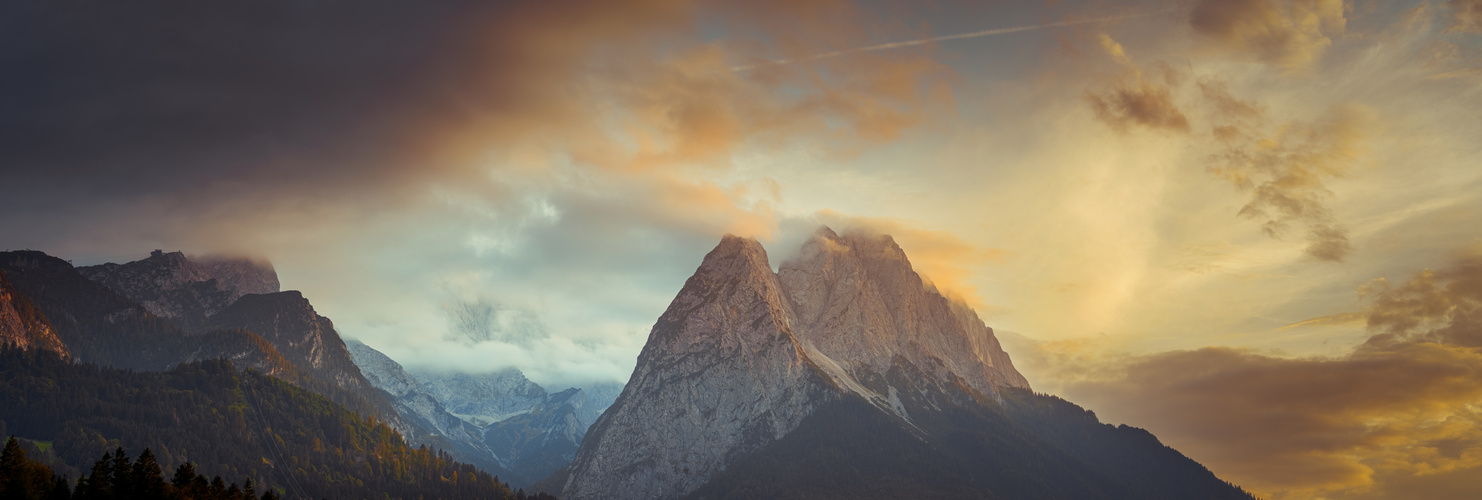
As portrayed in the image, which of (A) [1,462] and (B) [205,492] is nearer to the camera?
(A) [1,462]

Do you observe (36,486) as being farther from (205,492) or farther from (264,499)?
(264,499)

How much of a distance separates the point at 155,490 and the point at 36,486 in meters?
20.4

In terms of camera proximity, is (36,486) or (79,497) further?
(36,486)

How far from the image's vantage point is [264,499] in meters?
152

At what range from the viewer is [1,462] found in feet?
467

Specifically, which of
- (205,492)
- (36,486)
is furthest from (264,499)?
(36,486)

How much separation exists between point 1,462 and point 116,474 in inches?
639

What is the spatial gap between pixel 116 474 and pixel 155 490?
660 cm

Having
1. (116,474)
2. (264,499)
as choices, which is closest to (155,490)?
(116,474)

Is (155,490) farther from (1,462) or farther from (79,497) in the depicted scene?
(1,462)

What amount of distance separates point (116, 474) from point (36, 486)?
1462 cm

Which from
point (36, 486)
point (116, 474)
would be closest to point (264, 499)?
point (116, 474)

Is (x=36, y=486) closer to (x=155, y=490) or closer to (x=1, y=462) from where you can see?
(x=1, y=462)

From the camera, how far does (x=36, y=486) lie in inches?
5812
